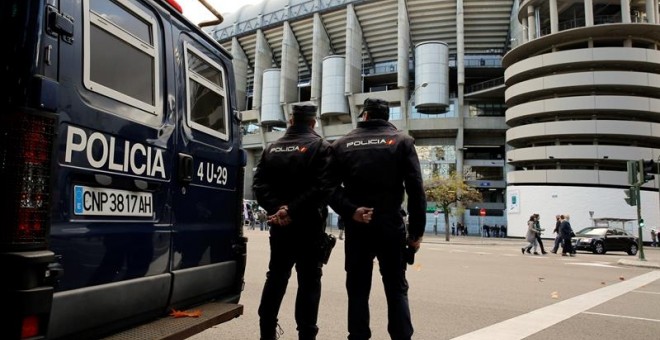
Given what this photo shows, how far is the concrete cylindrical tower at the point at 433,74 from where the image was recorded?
53.2m

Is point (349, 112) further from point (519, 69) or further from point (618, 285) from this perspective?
point (618, 285)

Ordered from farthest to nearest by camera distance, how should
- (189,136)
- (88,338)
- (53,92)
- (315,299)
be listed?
(315,299) → (189,136) → (88,338) → (53,92)

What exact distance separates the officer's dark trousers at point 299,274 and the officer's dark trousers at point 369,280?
0.29 metres

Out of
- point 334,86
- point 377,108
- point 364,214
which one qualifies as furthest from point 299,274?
point 334,86

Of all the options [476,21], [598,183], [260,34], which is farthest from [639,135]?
[260,34]

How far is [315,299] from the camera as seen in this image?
367cm

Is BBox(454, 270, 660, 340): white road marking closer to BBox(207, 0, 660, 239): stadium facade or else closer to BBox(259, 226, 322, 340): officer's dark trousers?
BBox(259, 226, 322, 340): officer's dark trousers

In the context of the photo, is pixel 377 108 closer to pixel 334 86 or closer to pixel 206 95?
pixel 206 95

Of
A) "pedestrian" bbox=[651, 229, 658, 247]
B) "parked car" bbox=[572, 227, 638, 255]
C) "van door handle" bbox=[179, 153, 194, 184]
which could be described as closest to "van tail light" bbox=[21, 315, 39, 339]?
"van door handle" bbox=[179, 153, 194, 184]

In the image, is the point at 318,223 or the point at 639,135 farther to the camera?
the point at 639,135

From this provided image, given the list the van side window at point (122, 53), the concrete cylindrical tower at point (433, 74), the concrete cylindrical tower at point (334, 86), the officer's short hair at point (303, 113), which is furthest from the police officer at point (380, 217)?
the concrete cylindrical tower at point (334, 86)

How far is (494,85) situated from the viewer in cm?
5597

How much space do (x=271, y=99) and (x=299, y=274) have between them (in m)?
61.1

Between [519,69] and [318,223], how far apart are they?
48.0m
